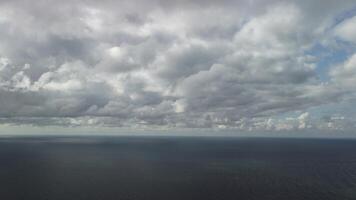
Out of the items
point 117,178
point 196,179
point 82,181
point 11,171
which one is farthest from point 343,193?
point 11,171

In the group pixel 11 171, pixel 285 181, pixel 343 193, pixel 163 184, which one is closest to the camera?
pixel 343 193

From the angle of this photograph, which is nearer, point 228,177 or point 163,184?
point 163,184

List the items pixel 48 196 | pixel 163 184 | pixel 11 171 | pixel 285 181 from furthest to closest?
pixel 11 171 → pixel 285 181 → pixel 163 184 → pixel 48 196

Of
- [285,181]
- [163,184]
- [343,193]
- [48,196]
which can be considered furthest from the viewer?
[285,181]

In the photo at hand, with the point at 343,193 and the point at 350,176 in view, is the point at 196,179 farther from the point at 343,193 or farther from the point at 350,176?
the point at 350,176

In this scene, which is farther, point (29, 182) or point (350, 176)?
point (350, 176)

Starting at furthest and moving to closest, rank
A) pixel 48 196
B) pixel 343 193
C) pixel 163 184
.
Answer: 1. pixel 163 184
2. pixel 343 193
3. pixel 48 196

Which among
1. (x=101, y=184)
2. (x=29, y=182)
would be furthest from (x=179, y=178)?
(x=29, y=182)
